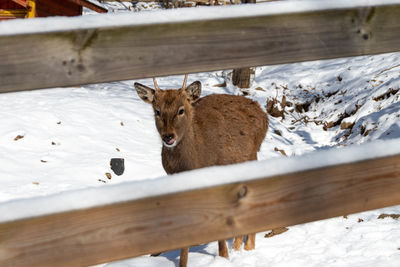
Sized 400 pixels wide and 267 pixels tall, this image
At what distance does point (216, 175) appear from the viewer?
6.30 ft

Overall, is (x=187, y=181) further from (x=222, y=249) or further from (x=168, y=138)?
(x=222, y=249)

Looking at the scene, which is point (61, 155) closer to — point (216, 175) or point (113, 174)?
point (113, 174)

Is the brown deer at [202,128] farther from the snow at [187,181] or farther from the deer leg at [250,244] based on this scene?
the snow at [187,181]

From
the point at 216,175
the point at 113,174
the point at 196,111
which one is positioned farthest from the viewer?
the point at 113,174

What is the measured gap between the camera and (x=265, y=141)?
1044cm

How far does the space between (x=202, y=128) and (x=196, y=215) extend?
3.80 m

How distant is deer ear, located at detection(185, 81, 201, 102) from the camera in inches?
221

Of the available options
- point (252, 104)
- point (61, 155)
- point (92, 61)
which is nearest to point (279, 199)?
point (92, 61)

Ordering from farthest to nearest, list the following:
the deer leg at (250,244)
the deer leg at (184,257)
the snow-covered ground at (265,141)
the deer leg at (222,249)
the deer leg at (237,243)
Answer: the deer leg at (237,243)
the deer leg at (250,244)
the deer leg at (222,249)
the snow-covered ground at (265,141)
the deer leg at (184,257)

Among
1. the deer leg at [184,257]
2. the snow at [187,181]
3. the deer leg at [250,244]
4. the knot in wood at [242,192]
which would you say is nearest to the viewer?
the snow at [187,181]

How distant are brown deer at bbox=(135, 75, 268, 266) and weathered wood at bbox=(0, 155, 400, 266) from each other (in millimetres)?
2909

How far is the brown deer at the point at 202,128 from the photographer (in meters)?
5.27

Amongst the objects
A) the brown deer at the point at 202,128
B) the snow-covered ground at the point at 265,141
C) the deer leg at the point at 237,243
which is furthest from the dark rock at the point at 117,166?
the deer leg at the point at 237,243

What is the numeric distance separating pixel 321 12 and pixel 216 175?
79 centimetres
